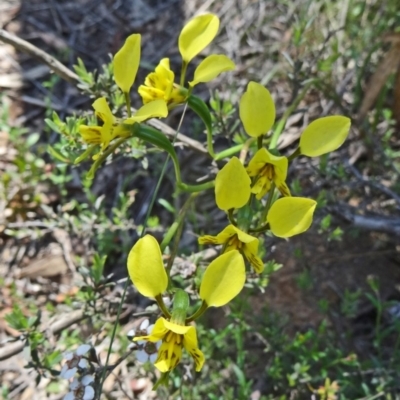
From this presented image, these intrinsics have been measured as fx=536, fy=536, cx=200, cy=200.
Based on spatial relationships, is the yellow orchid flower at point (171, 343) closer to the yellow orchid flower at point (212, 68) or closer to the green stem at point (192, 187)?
the green stem at point (192, 187)

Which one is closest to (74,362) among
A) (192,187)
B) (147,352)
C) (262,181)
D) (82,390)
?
(82,390)

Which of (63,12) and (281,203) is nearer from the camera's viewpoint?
(281,203)

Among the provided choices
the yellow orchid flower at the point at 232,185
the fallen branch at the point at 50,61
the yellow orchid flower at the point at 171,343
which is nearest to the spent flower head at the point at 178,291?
the yellow orchid flower at the point at 171,343

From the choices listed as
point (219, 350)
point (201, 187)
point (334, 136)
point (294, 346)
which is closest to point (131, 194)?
point (219, 350)

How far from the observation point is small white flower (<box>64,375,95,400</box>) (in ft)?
3.96

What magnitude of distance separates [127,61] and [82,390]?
74 centimetres

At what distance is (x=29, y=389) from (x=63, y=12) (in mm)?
1895

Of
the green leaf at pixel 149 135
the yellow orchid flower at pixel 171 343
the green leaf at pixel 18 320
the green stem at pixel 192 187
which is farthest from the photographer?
the green leaf at pixel 18 320

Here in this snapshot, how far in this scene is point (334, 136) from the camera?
1109mm

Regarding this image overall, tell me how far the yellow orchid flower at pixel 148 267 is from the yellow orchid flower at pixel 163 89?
1.09 feet

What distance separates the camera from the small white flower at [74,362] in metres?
1.24

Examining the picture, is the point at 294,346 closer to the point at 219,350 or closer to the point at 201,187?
the point at 219,350

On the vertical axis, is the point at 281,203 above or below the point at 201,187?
above

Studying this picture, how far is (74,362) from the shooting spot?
126 cm
